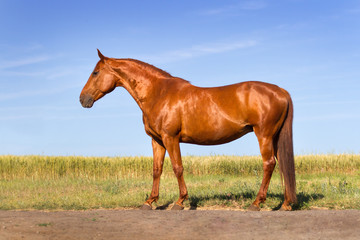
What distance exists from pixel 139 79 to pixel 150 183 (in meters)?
5.87

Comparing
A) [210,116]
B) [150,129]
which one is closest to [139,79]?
[150,129]

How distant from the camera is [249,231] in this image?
20.6 ft

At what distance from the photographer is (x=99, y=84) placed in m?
9.19

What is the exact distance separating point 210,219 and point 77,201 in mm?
5068

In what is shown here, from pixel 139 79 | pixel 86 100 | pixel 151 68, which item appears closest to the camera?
pixel 139 79

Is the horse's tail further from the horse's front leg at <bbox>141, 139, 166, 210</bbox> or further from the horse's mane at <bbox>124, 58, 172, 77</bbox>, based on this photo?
the horse's mane at <bbox>124, 58, 172, 77</bbox>

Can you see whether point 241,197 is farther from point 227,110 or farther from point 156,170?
point 227,110

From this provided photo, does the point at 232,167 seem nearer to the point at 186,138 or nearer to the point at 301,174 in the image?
the point at 301,174

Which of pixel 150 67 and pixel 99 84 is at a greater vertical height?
pixel 150 67

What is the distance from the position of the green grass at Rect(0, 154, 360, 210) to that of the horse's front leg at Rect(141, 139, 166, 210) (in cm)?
94

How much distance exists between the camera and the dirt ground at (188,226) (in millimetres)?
6016

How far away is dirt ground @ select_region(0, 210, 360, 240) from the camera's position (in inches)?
237

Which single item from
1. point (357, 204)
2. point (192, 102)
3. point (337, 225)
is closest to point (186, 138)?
point (192, 102)

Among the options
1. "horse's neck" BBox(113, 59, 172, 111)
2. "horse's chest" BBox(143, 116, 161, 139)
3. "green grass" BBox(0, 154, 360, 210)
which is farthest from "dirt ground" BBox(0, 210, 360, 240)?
"horse's neck" BBox(113, 59, 172, 111)
